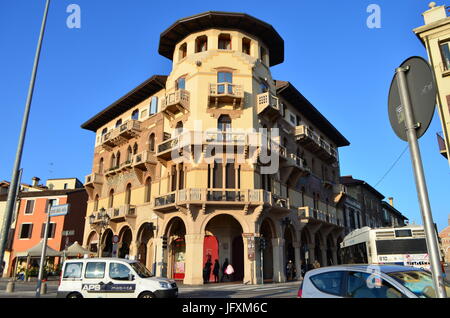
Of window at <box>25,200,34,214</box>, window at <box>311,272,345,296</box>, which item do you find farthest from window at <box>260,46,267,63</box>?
window at <box>25,200,34,214</box>

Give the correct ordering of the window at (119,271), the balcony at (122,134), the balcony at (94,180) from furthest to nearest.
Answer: the balcony at (94,180) < the balcony at (122,134) < the window at (119,271)

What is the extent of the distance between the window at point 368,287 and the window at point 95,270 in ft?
30.7

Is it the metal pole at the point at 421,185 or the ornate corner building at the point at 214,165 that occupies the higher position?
the ornate corner building at the point at 214,165

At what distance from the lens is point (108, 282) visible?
11.5 metres

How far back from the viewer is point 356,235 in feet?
A: 62.7

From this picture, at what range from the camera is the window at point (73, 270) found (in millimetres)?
11719

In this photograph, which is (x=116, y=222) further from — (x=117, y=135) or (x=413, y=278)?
(x=413, y=278)

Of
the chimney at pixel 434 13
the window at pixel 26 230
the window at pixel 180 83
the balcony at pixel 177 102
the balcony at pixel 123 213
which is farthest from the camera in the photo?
the window at pixel 26 230

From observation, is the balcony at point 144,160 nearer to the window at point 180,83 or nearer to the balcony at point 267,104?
the window at point 180,83

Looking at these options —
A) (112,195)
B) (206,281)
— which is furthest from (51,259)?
(206,281)

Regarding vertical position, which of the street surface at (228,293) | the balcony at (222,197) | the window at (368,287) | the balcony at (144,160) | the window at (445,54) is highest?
the window at (445,54)

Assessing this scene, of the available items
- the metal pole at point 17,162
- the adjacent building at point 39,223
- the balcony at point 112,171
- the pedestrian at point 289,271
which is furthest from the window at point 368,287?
the adjacent building at point 39,223

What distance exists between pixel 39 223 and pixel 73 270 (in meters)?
30.3

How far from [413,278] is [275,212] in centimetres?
1901
